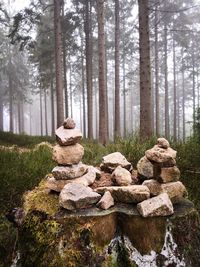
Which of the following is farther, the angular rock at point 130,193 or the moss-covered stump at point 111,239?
the angular rock at point 130,193

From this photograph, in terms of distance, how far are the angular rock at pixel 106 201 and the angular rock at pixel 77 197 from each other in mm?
88

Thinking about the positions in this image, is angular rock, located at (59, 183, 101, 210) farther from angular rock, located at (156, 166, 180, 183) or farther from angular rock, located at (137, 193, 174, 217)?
angular rock, located at (156, 166, 180, 183)

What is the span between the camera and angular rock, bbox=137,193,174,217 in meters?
3.40

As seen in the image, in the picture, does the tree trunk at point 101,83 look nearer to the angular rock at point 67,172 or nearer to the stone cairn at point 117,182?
the stone cairn at point 117,182

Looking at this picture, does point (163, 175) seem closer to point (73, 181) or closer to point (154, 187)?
point (154, 187)

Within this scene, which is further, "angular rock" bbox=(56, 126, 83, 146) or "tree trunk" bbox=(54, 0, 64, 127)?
"tree trunk" bbox=(54, 0, 64, 127)

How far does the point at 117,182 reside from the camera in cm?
407

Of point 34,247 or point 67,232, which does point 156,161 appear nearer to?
point 67,232

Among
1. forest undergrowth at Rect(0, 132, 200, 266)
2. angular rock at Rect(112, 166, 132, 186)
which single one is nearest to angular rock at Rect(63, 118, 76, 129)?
angular rock at Rect(112, 166, 132, 186)

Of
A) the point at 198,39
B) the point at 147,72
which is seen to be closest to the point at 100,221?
the point at 147,72

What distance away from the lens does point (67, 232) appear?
132 inches

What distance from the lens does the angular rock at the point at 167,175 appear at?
3996 millimetres

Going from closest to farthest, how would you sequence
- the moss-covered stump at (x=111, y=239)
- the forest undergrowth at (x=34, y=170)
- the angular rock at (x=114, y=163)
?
the moss-covered stump at (x=111, y=239)
the angular rock at (x=114, y=163)
the forest undergrowth at (x=34, y=170)

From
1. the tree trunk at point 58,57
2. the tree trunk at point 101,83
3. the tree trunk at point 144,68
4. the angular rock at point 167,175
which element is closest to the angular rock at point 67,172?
the angular rock at point 167,175
